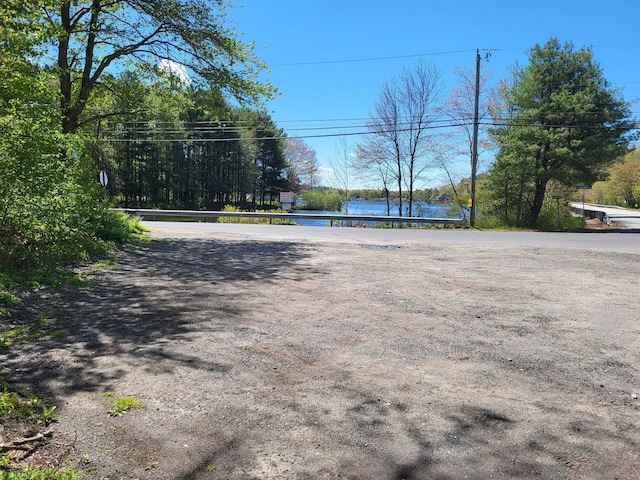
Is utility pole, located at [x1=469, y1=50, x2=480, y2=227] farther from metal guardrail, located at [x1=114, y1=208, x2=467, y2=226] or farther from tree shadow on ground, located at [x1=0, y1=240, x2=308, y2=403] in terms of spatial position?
tree shadow on ground, located at [x1=0, y1=240, x2=308, y2=403]

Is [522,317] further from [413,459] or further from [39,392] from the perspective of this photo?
[39,392]

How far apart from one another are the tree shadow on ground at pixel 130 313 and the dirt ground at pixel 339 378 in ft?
0.09

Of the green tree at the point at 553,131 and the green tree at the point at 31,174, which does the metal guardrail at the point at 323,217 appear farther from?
the green tree at the point at 31,174

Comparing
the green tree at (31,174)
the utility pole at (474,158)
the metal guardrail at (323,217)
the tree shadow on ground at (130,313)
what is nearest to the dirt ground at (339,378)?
the tree shadow on ground at (130,313)

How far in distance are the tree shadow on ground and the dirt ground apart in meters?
0.03

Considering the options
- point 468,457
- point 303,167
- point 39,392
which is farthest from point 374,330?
point 303,167

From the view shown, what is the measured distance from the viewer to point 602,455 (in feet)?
8.57

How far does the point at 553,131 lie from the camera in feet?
78.4

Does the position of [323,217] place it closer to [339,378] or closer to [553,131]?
[553,131]

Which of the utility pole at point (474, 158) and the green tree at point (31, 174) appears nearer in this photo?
the green tree at point (31, 174)

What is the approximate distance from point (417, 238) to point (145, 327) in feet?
44.3

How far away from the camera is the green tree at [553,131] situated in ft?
76.5

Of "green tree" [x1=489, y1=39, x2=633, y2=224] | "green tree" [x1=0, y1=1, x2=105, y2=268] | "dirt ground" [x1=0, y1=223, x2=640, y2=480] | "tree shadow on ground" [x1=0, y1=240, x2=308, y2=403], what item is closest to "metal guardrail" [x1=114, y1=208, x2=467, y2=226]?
"green tree" [x1=489, y1=39, x2=633, y2=224]

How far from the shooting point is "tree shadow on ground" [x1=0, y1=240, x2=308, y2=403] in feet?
11.9
